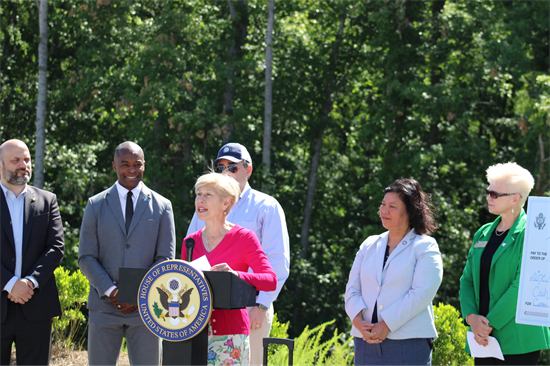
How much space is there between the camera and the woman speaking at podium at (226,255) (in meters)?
2.86

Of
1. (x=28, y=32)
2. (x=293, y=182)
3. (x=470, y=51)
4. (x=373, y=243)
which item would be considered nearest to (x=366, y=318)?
(x=373, y=243)

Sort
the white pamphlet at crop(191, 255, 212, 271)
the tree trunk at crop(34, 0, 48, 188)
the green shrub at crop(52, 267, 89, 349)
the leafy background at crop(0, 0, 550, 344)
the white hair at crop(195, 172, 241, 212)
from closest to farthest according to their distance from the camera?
the white pamphlet at crop(191, 255, 212, 271) < the white hair at crop(195, 172, 241, 212) < the green shrub at crop(52, 267, 89, 349) < the tree trunk at crop(34, 0, 48, 188) < the leafy background at crop(0, 0, 550, 344)

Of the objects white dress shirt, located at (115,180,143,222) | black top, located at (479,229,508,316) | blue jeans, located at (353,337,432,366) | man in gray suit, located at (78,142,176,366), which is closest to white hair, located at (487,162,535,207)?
black top, located at (479,229,508,316)

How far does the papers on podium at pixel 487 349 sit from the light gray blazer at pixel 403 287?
0.26 meters

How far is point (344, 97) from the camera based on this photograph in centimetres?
1734

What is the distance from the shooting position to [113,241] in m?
3.78

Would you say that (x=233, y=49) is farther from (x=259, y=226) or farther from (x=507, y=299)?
(x=507, y=299)

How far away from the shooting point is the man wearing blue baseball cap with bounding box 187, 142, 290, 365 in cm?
373

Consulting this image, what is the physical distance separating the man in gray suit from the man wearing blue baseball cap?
0.29m

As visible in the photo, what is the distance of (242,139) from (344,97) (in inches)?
172

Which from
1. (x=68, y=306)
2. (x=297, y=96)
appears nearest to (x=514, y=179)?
(x=68, y=306)

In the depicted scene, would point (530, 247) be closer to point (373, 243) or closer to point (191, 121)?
point (373, 243)

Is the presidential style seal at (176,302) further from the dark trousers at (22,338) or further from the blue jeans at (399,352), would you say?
the dark trousers at (22,338)

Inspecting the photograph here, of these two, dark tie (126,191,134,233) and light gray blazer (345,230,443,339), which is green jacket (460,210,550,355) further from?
dark tie (126,191,134,233)
